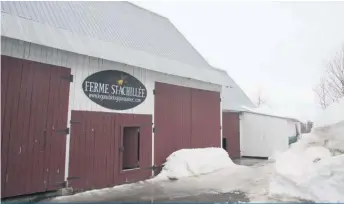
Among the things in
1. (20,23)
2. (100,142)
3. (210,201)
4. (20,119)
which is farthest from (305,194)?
(20,23)

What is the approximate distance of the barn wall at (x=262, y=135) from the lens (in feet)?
53.8

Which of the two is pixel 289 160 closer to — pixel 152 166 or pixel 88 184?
pixel 152 166

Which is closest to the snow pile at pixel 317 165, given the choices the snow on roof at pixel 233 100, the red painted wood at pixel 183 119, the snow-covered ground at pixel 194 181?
the snow-covered ground at pixel 194 181

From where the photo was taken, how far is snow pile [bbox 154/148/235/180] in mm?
9914

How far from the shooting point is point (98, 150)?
8227 millimetres

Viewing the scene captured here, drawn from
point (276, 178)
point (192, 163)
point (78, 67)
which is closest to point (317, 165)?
point (276, 178)

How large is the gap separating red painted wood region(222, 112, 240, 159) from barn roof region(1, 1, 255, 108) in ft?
15.7

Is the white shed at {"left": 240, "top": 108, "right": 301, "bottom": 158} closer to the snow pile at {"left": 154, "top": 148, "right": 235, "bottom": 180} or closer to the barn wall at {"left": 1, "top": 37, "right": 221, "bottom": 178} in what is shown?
the snow pile at {"left": 154, "top": 148, "right": 235, "bottom": 180}

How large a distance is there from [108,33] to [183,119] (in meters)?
3.94

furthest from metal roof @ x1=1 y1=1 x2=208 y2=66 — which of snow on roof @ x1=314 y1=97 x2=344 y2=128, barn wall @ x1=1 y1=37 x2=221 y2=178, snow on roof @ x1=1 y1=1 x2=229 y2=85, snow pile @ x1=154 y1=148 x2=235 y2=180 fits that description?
snow on roof @ x1=314 y1=97 x2=344 y2=128

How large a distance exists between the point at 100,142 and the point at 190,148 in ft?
12.9

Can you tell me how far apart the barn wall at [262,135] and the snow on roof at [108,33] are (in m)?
5.37

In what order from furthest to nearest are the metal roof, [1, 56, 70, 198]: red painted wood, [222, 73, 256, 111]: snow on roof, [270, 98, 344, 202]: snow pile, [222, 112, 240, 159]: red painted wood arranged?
[222, 73, 256, 111]: snow on roof < [222, 112, 240, 159]: red painted wood < the metal roof < [270, 98, 344, 202]: snow pile < [1, 56, 70, 198]: red painted wood

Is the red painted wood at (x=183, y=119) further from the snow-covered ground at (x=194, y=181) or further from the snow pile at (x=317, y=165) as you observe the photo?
the snow pile at (x=317, y=165)
